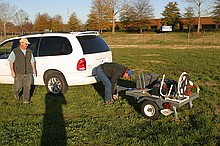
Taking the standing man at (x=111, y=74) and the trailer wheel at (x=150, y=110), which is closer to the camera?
the trailer wheel at (x=150, y=110)

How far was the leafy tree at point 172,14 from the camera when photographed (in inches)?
2724

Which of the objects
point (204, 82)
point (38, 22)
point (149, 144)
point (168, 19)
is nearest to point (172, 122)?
point (149, 144)

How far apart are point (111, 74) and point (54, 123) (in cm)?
179

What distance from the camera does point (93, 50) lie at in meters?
7.51

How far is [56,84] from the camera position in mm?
7543

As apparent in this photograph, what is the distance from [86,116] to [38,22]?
60983 millimetres

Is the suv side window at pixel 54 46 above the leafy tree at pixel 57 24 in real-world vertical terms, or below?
below

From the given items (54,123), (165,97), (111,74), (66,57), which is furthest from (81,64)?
(165,97)

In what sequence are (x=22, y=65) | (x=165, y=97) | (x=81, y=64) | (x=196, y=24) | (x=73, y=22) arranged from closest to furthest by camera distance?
1. (x=165, y=97)
2. (x=22, y=65)
3. (x=81, y=64)
4. (x=73, y=22)
5. (x=196, y=24)

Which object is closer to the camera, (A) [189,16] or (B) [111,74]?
(B) [111,74]

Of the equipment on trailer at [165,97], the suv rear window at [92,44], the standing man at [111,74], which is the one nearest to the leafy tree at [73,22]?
the suv rear window at [92,44]

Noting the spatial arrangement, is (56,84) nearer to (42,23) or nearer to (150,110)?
(150,110)

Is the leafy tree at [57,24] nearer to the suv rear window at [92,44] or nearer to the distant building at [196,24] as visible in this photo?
the distant building at [196,24]

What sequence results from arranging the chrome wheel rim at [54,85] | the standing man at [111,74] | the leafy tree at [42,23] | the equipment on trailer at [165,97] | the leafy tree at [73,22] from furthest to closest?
the leafy tree at [73,22]
the leafy tree at [42,23]
the chrome wheel rim at [54,85]
the standing man at [111,74]
the equipment on trailer at [165,97]
